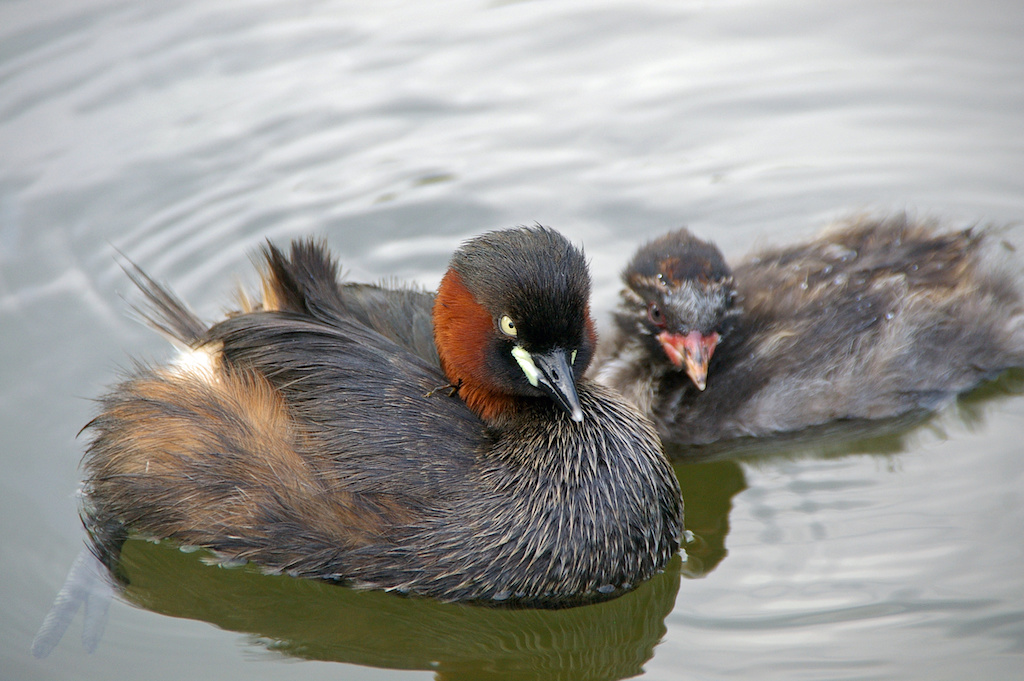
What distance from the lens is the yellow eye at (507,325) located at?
161 inches

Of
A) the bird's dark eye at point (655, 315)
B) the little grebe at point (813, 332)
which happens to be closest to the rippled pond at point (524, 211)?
the little grebe at point (813, 332)

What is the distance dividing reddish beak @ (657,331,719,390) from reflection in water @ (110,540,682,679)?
97 centimetres

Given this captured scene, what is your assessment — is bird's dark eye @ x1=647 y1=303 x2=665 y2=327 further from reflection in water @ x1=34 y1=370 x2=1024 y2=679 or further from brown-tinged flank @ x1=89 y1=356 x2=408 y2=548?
brown-tinged flank @ x1=89 y1=356 x2=408 y2=548

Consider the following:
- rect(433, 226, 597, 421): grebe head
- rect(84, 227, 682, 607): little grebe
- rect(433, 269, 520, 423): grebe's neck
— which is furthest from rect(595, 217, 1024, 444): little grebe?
rect(433, 269, 520, 423): grebe's neck

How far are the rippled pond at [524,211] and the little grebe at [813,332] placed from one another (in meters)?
0.16

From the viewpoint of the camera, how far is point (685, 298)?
5.13m

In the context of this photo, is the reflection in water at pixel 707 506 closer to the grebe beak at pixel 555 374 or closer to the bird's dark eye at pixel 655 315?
the bird's dark eye at pixel 655 315

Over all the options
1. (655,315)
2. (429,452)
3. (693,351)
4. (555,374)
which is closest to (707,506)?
(693,351)

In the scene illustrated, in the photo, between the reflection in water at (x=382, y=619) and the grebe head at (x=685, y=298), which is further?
the grebe head at (x=685, y=298)

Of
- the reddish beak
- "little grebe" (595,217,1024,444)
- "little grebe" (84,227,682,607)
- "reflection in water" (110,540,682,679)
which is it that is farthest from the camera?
"little grebe" (595,217,1024,444)

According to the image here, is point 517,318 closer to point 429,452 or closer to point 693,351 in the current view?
point 429,452

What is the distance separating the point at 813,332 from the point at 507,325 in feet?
6.00

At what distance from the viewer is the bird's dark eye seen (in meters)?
5.27

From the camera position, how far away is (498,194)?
A: 263 inches
